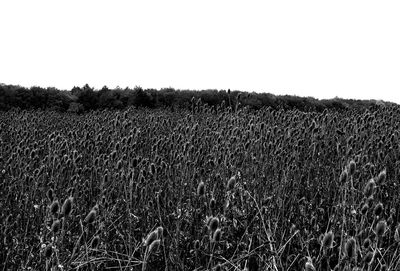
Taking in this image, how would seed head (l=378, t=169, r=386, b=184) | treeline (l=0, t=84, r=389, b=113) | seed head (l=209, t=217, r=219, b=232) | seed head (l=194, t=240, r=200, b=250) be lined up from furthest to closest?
1. treeline (l=0, t=84, r=389, b=113)
2. seed head (l=194, t=240, r=200, b=250)
3. seed head (l=378, t=169, r=386, b=184)
4. seed head (l=209, t=217, r=219, b=232)

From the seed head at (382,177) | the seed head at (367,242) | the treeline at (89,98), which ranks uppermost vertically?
the seed head at (382,177)

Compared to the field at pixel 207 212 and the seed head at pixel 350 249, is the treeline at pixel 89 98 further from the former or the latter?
the seed head at pixel 350 249

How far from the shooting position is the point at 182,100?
16672 mm

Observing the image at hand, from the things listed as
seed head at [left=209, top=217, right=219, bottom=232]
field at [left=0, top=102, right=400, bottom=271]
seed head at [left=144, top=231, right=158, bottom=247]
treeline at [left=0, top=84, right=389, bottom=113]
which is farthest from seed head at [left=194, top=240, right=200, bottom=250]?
A: treeline at [left=0, top=84, right=389, bottom=113]

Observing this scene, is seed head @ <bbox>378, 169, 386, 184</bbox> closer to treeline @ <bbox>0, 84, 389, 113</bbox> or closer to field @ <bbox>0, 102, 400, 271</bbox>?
field @ <bbox>0, 102, 400, 271</bbox>

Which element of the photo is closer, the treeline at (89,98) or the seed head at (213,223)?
the seed head at (213,223)

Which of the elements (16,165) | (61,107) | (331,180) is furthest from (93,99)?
(331,180)

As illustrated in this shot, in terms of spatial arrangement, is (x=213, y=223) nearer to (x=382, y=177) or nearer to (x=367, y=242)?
(x=367, y=242)

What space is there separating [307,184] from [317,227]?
635 millimetres

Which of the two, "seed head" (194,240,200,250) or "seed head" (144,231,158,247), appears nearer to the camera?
"seed head" (144,231,158,247)

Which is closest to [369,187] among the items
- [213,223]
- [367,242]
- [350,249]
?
[367,242]

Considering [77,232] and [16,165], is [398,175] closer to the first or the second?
[77,232]

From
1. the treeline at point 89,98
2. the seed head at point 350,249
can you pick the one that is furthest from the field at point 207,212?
the treeline at point 89,98

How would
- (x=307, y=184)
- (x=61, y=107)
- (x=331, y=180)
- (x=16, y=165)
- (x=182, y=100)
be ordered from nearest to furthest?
(x=307, y=184), (x=331, y=180), (x=16, y=165), (x=61, y=107), (x=182, y=100)
